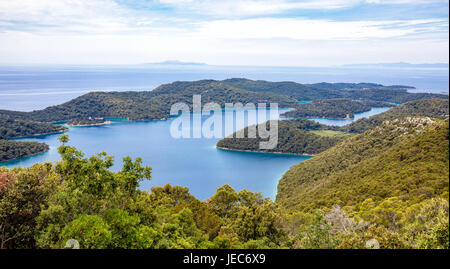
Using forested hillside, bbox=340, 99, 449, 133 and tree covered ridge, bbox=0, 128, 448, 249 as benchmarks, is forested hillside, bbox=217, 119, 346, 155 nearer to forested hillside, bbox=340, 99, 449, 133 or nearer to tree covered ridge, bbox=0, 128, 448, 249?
forested hillside, bbox=340, 99, 449, 133

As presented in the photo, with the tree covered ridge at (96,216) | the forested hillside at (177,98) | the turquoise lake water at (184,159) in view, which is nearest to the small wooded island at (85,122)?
the turquoise lake water at (184,159)

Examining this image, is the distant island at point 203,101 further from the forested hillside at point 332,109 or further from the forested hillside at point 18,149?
the forested hillside at point 18,149

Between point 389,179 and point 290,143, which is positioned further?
point 290,143

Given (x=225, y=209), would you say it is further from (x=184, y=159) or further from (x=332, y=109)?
(x=332, y=109)

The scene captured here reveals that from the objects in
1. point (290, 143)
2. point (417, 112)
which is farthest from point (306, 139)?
point (417, 112)

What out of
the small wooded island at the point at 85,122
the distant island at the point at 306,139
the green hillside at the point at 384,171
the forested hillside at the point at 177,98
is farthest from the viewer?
the forested hillside at the point at 177,98
